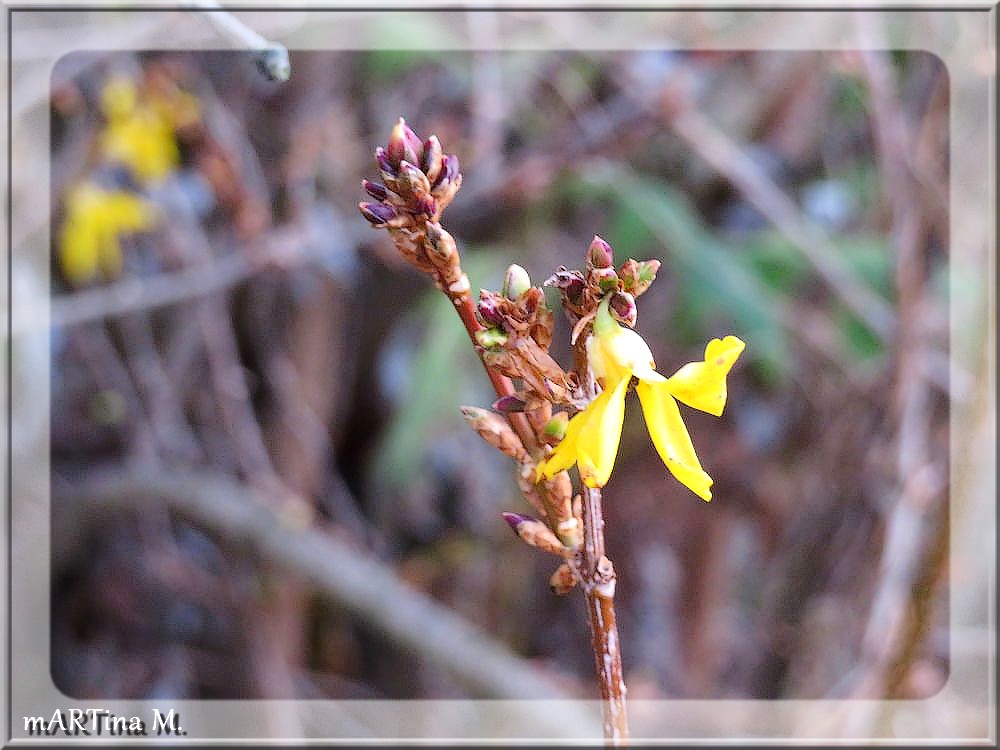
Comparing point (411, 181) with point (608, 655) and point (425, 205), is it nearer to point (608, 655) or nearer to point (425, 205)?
point (425, 205)

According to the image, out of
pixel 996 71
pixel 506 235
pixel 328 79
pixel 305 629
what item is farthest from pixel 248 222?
pixel 996 71

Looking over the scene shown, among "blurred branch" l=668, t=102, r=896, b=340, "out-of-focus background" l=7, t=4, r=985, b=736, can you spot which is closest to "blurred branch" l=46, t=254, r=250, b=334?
"out-of-focus background" l=7, t=4, r=985, b=736

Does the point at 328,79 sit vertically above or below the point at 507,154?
above

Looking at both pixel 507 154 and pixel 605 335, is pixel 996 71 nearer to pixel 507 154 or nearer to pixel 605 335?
pixel 507 154

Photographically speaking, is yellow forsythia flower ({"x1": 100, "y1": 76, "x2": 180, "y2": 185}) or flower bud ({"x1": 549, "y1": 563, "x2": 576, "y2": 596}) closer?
flower bud ({"x1": 549, "y1": 563, "x2": 576, "y2": 596})

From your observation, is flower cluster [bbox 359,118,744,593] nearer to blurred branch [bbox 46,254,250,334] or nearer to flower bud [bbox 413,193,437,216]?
flower bud [bbox 413,193,437,216]

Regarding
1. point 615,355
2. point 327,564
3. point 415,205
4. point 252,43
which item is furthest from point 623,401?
point 327,564

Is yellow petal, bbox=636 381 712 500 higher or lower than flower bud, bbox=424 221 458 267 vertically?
lower
